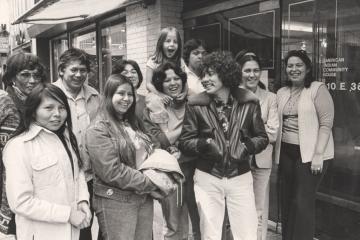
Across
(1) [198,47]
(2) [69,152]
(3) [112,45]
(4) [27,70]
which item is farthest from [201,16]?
(2) [69,152]

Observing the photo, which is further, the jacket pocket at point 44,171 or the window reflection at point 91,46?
the window reflection at point 91,46

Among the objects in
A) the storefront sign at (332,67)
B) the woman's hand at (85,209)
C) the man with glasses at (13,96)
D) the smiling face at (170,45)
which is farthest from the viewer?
the storefront sign at (332,67)

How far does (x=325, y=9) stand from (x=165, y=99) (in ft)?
6.54

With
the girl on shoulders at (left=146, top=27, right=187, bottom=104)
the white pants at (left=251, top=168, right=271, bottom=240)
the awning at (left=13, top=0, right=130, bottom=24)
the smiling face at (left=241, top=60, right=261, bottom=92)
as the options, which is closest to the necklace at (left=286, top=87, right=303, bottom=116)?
the smiling face at (left=241, top=60, right=261, bottom=92)

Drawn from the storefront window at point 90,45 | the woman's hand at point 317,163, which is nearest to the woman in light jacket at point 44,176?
the woman's hand at point 317,163

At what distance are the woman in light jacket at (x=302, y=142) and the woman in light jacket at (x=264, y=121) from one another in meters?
0.14

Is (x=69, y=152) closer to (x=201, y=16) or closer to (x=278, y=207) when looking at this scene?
(x=278, y=207)

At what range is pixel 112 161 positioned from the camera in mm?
2607

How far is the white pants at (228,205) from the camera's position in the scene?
3145 millimetres

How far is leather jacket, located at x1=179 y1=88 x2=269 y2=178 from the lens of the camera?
122 inches

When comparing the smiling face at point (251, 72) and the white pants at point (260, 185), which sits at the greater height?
the smiling face at point (251, 72)

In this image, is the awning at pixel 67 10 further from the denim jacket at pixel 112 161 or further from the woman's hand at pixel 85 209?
the woman's hand at pixel 85 209

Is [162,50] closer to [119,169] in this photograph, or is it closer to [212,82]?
[212,82]

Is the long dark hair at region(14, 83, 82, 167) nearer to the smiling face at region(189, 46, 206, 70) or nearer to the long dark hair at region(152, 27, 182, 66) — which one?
the long dark hair at region(152, 27, 182, 66)
